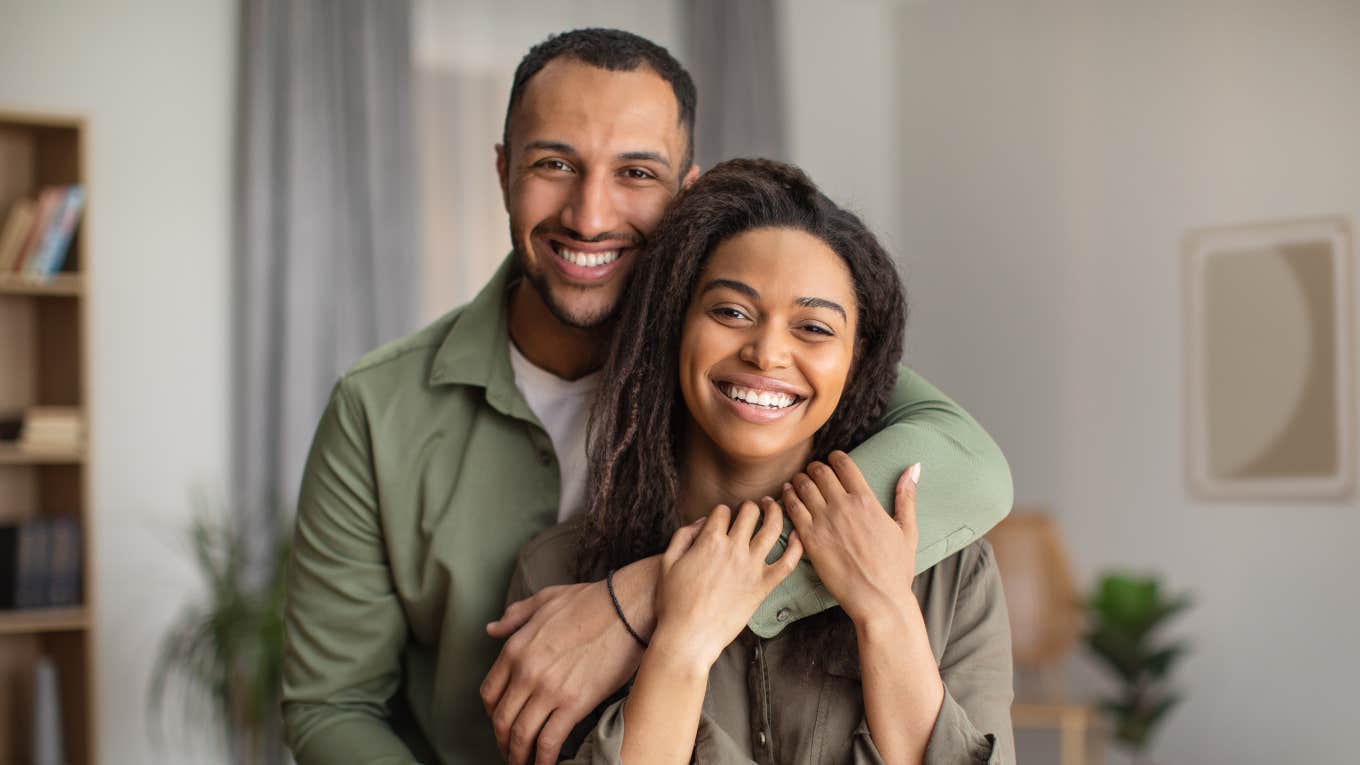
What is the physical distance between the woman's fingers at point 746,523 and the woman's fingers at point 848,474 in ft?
0.33

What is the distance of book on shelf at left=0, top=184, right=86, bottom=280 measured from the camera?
391cm

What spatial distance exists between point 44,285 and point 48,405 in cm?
42

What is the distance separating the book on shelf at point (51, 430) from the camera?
3.87 meters

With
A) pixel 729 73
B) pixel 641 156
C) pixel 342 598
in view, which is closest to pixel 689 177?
pixel 641 156

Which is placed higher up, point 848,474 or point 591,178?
point 591,178

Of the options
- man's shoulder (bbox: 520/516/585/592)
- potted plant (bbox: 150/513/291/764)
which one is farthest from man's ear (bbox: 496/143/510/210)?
potted plant (bbox: 150/513/291/764)

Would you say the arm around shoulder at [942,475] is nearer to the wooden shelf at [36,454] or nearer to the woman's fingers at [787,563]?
the woman's fingers at [787,563]

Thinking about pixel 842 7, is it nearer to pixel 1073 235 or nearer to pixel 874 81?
pixel 874 81

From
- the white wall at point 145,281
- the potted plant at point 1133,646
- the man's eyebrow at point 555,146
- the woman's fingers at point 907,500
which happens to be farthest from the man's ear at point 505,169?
the potted plant at point 1133,646

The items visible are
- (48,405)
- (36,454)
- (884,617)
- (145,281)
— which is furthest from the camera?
(145,281)

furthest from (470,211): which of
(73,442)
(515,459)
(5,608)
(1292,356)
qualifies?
(515,459)

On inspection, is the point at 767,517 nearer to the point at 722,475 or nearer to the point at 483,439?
the point at 722,475

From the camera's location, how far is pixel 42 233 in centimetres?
393

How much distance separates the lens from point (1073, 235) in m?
5.48
